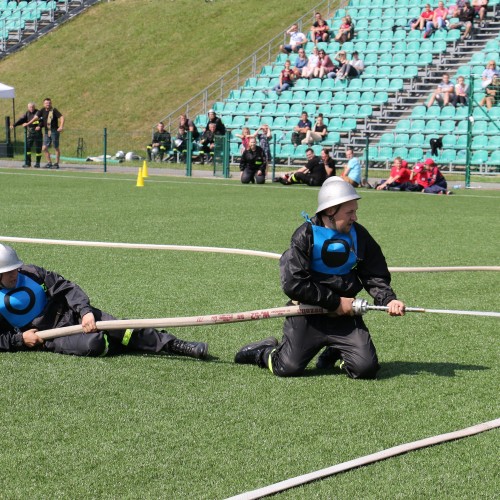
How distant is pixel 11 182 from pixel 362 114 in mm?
11386

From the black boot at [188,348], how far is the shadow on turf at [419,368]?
1148 millimetres

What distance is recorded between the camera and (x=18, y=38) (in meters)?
46.3

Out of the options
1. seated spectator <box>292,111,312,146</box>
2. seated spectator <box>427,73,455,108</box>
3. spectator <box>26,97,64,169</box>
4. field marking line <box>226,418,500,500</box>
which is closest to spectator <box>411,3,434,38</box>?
seated spectator <box>427,73,455,108</box>

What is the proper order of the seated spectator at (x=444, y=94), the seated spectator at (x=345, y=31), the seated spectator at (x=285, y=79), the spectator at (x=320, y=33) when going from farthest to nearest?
1. the spectator at (x=320, y=33)
2. the seated spectator at (x=345, y=31)
3. the seated spectator at (x=285, y=79)
4. the seated spectator at (x=444, y=94)

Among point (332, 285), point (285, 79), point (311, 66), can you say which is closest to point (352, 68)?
point (311, 66)

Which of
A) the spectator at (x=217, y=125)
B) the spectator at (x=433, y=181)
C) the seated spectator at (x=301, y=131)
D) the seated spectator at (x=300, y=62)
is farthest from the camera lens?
the seated spectator at (x=300, y=62)

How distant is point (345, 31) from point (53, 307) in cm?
2760

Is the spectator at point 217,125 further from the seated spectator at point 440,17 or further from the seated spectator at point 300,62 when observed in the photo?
the seated spectator at point 440,17

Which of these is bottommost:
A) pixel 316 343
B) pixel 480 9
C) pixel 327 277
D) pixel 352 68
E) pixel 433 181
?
pixel 316 343

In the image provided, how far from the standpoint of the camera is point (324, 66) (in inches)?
1259

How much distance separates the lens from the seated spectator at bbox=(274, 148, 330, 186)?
24984 millimetres

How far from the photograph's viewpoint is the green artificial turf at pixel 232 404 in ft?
13.9

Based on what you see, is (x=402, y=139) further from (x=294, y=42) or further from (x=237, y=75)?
(x=237, y=75)

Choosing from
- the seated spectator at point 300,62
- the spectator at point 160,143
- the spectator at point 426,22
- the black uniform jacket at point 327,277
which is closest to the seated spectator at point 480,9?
the spectator at point 426,22
